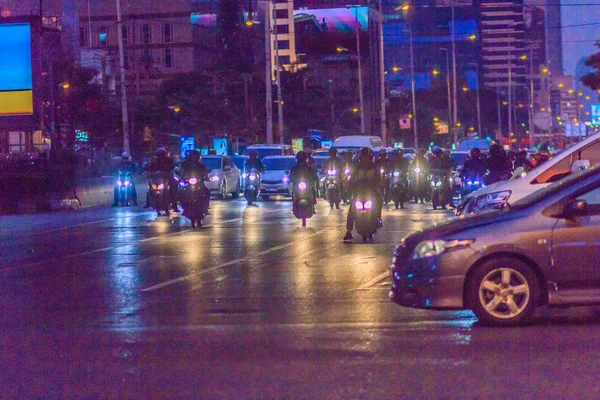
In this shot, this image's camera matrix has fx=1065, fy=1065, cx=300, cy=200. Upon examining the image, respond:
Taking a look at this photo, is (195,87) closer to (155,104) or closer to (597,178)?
(155,104)

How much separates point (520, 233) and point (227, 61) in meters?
98.7

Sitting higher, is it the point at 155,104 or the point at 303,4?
the point at 303,4

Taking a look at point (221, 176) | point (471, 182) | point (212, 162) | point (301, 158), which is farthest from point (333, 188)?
point (212, 162)

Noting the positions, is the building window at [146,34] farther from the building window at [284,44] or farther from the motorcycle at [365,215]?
the motorcycle at [365,215]

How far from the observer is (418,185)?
32.9 m

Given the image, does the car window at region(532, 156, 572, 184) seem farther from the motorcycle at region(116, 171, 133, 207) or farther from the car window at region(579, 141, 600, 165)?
the motorcycle at region(116, 171, 133, 207)

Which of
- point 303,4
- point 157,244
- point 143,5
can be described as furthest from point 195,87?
point 303,4

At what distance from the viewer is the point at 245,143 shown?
69.1 m

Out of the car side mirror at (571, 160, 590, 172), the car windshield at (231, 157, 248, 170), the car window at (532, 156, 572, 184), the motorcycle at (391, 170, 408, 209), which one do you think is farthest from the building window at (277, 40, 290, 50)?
the car side mirror at (571, 160, 590, 172)

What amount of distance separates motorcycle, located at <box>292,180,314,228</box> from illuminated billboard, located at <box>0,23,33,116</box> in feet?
59.6

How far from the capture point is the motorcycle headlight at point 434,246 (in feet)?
30.6

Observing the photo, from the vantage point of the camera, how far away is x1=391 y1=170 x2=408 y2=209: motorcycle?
3030 centimetres

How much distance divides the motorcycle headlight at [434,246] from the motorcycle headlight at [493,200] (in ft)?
18.6

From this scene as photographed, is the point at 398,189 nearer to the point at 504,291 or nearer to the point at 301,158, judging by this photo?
the point at 301,158
